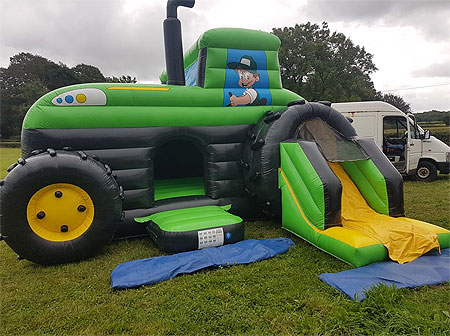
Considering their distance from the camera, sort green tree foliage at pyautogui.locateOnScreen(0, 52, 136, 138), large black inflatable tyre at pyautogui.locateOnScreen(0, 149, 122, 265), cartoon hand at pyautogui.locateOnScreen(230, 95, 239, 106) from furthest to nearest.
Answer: green tree foliage at pyautogui.locateOnScreen(0, 52, 136, 138) → cartoon hand at pyautogui.locateOnScreen(230, 95, 239, 106) → large black inflatable tyre at pyautogui.locateOnScreen(0, 149, 122, 265)

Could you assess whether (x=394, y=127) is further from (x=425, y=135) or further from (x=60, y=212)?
(x=60, y=212)

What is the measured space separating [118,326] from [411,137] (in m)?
7.81

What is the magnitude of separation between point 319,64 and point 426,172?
17.0 metres

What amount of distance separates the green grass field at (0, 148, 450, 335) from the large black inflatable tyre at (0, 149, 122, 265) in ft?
0.67

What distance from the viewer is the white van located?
7.47 metres

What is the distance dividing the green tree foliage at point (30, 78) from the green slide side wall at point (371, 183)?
1159 inches

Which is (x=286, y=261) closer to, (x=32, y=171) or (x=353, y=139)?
(x=353, y=139)

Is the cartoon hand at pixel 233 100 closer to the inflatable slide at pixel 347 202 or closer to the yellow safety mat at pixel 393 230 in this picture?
the inflatable slide at pixel 347 202

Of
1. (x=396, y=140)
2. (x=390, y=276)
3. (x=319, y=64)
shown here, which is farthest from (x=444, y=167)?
(x=319, y=64)

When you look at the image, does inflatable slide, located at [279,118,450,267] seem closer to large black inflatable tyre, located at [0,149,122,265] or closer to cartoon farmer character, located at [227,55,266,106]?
cartoon farmer character, located at [227,55,266,106]

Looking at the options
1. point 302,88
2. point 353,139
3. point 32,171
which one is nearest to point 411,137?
point 353,139

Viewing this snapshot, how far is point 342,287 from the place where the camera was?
2.47 metres

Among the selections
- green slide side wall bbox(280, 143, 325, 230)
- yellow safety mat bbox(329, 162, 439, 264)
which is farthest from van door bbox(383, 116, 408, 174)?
green slide side wall bbox(280, 143, 325, 230)

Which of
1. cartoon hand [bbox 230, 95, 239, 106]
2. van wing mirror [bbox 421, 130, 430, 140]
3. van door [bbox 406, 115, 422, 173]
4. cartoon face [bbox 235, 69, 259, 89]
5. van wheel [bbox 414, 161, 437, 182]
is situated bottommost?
van wheel [bbox 414, 161, 437, 182]
